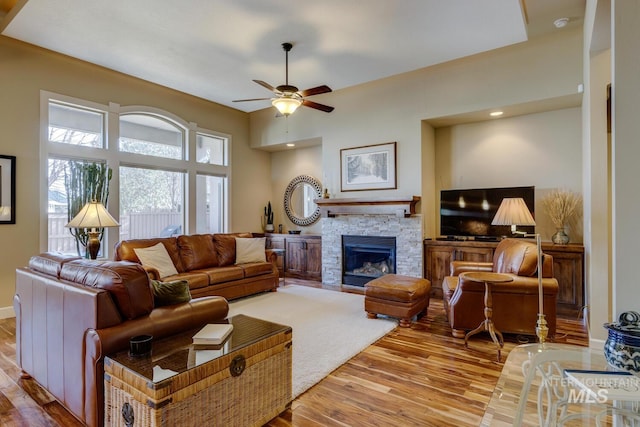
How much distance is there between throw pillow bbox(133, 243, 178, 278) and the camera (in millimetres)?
4406

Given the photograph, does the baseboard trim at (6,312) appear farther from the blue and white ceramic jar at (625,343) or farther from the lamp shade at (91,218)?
the blue and white ceramic jar at (625,343)

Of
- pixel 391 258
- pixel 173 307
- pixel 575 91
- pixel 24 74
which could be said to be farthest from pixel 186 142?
pixel 575 91

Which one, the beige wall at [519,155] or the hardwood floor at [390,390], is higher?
the beige wall at [519,155]

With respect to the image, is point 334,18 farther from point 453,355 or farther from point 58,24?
point 453,355

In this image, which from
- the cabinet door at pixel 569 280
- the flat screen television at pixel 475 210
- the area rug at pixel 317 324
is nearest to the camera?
the area rug at pixel 317 324

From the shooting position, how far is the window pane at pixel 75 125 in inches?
187

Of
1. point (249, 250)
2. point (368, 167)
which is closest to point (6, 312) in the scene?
point (249, 250)

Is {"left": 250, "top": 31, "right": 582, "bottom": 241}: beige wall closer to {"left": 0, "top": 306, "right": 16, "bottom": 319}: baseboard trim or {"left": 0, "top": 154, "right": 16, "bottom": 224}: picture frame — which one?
{"left": 0, "top": 154, "right": 16, "bottom": 224}: picture frame

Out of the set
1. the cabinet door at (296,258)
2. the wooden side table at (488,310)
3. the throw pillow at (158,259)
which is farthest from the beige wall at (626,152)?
the cabinet door at (296,258)

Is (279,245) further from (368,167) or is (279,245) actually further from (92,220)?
(92,220)

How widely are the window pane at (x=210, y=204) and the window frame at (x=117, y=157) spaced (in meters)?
0.09

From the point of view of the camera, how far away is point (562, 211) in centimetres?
445

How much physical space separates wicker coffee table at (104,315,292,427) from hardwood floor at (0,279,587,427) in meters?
0.24

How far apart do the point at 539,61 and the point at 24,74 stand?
6.65m
